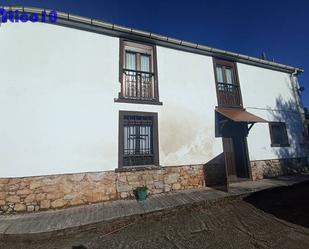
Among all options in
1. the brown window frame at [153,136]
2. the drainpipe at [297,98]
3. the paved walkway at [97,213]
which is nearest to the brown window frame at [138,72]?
the brown window frame at [153,136]

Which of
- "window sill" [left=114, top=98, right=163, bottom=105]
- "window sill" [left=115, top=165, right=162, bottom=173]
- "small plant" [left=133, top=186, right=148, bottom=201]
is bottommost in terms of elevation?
"small plant" [left=133, top=186, right=148, bottom=201]

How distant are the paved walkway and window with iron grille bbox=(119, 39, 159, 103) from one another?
3.95 m

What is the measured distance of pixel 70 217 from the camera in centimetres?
489

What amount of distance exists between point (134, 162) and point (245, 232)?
4206 millimetres

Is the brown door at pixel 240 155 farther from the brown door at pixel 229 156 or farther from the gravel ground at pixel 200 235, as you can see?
the gravel ground at pixel 200 235

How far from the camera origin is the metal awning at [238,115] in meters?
7.81

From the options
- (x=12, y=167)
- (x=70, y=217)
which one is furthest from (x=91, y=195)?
(x=12, y=167)

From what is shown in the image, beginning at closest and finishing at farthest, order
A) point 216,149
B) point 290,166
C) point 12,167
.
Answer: point 12,167, point 216,149, point 290,166

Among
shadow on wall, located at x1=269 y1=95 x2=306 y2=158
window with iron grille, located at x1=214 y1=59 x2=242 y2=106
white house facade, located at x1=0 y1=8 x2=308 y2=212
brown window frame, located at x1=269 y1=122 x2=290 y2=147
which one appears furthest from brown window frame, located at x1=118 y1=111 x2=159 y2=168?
shadow on wall, located at x1=269 y1=95 x2=306 y2=158

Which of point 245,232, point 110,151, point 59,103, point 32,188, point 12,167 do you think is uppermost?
point 59,103

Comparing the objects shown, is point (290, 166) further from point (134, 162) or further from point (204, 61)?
point (134, 162)

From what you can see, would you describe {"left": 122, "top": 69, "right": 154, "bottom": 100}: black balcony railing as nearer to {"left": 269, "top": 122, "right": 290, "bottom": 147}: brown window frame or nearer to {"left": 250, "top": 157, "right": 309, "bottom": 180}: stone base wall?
{"left": 250, "top": 157, "right": 309, "bottom": 180}: stone base wall

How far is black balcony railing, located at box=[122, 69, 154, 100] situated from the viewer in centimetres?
736

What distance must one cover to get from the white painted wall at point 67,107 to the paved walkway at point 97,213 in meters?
1.26
